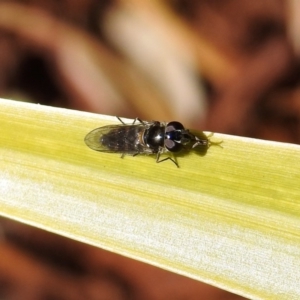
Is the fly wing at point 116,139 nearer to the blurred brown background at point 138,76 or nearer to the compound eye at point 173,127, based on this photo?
the compound eye at point 173,127

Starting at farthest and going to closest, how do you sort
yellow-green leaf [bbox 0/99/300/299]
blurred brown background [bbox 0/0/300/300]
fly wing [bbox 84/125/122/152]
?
blurred brown background [bbox 0/0/300/300]
fly wing [bbox 84/125/122/152]
yellow-green leaf [bbox 0/99/300/299]

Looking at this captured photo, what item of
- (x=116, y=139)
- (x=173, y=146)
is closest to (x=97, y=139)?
(x=116, y=139)

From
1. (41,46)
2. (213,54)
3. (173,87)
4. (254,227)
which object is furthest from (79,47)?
(254,227)

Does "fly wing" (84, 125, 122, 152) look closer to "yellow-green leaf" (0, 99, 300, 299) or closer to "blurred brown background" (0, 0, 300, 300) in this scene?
"yellow-green leaf" (0, 99, 300, 299)

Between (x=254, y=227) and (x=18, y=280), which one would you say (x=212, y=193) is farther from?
(x=18, y=280)

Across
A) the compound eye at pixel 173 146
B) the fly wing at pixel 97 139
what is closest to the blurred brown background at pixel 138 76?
the compound eye at pixel 173 146

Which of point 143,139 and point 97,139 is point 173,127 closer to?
point 143,139

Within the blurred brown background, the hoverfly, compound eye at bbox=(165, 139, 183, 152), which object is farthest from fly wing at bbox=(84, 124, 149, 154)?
the blurred brown background
